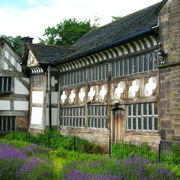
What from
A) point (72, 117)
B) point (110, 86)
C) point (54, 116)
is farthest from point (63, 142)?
point (54, 116)

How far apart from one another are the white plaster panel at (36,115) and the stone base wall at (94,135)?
233 cm

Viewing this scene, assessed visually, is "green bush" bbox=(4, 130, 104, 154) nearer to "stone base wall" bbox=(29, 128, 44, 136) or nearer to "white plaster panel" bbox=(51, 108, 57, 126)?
"stone base wall" bbox=(29, 128, 44, 136)

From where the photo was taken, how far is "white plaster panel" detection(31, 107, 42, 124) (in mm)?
20511

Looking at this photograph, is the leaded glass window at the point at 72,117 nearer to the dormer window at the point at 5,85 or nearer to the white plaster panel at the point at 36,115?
the white plaster panel at the point at 36,115

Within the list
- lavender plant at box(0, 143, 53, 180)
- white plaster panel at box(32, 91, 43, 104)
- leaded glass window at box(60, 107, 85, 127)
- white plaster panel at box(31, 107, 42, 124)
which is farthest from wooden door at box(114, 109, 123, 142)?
white plaster panel at box(32, 91, 43, 104)

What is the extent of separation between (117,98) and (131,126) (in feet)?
5.56

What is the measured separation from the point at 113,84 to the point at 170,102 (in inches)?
164

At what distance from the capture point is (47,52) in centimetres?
2145

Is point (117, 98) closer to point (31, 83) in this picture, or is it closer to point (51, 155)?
point (51, 155)

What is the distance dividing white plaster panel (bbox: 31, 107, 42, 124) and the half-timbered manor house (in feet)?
0.15

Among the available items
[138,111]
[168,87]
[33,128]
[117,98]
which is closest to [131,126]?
[138,111]

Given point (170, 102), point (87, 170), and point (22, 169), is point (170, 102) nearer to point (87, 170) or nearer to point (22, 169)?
point (87, 170)

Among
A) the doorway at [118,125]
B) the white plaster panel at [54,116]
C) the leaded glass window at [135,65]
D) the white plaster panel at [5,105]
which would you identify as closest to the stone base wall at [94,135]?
the doorway at [118,125]

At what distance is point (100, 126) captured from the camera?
16.4 meters
